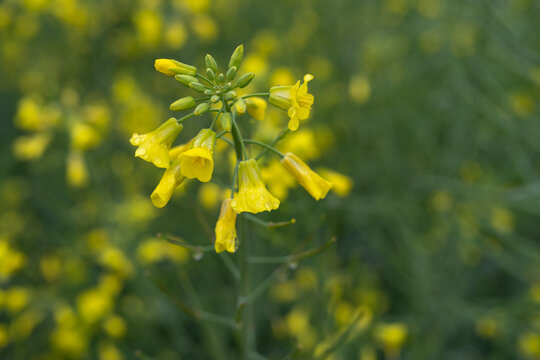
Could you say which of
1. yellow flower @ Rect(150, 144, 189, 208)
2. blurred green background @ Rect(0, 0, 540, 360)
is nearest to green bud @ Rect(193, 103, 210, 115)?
yellow flower @ Rect(150, 144, 189, 208)

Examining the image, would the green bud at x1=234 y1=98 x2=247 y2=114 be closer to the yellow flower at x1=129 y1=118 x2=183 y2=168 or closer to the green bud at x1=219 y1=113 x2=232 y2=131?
the green bud at x1=219 y1=113 x2=232 y2=131

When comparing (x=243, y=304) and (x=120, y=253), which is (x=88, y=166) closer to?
(x=120, y=253)

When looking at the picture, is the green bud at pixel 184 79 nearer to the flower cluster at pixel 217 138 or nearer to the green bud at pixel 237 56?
the flower cluster at pixel 217 138

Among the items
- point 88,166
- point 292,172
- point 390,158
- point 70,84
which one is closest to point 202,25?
point 70,84

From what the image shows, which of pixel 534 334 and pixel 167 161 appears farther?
pixel 534 334

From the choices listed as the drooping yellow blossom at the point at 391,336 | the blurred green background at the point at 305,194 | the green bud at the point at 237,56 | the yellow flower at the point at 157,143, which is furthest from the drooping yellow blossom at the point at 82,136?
the drooping yellow blossom at the point at 391,336

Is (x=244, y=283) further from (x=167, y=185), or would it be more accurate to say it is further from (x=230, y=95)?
(x=230, y=95)
